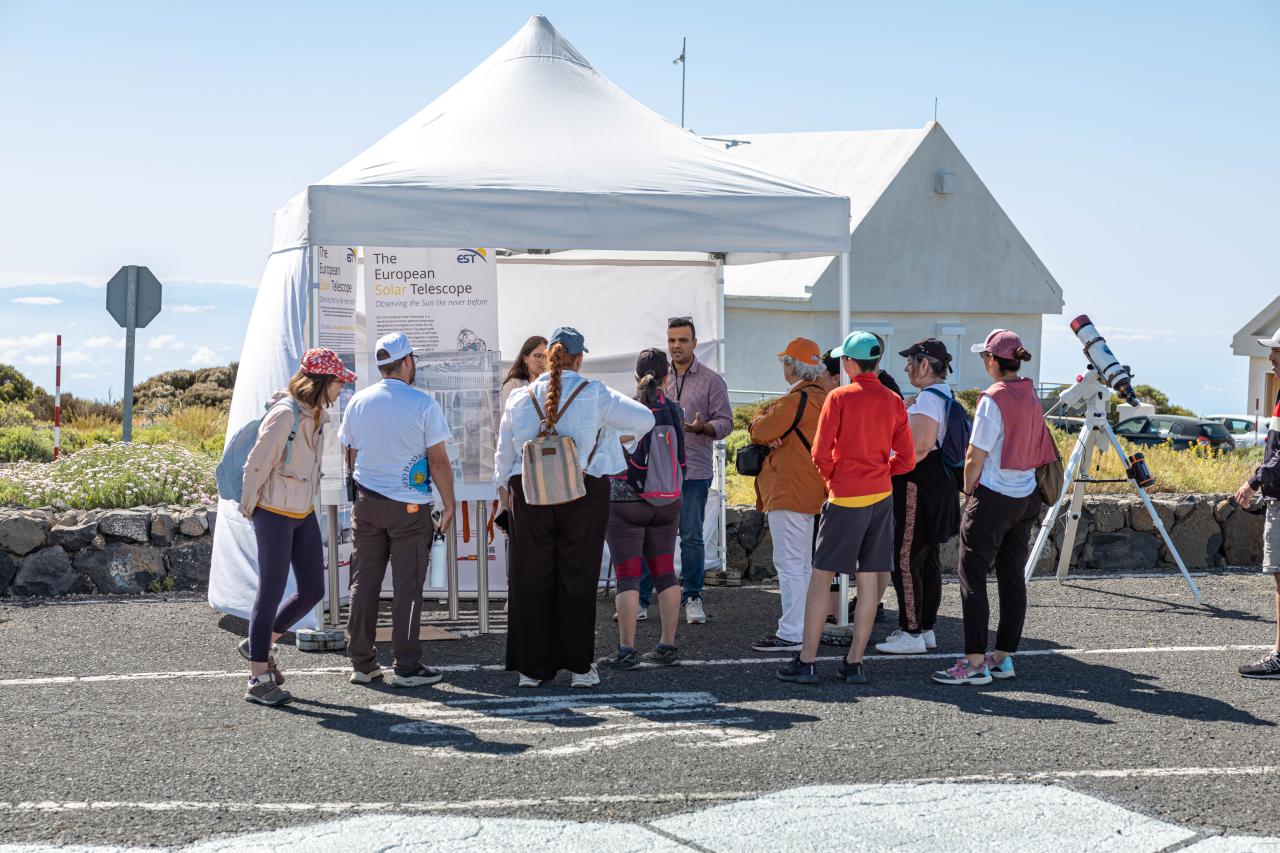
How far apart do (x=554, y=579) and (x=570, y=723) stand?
94 centimetres

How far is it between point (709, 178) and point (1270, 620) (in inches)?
192

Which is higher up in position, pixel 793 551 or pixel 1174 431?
pixel 1174 431

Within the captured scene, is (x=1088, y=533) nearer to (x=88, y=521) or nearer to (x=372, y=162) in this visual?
(x=372, y=162)

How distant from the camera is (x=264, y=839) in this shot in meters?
4.67

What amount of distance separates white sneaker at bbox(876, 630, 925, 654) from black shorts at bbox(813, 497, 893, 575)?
102 centimetres

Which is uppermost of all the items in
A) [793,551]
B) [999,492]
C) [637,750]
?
[999,492]

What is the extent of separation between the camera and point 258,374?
870cm

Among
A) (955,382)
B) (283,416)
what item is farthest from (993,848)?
(955,382)

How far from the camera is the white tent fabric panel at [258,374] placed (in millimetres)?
8328

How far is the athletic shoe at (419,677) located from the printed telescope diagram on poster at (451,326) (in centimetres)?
205

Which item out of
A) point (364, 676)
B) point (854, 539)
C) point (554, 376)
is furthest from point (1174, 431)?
point (364, 676)

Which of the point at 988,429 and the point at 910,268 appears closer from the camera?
the point at 988,429

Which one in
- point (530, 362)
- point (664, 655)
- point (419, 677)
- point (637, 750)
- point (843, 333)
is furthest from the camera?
point (843, 333)

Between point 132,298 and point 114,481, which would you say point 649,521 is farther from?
point 132,298
